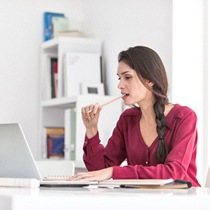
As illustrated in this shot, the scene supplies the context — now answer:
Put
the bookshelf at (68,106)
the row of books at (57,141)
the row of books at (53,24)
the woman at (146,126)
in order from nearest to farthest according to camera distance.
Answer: the woman at (146,126), the bookshelf at (68,106), the row of books at (57,141), the row of books at (53,24)

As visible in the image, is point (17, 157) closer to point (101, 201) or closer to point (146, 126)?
point (101, 201)

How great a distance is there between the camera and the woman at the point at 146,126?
221 cm

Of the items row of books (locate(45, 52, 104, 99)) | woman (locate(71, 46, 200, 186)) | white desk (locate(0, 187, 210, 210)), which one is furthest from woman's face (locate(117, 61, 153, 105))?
row of books (locate(45, 52, 104, 99))

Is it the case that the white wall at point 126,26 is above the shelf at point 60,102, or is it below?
above

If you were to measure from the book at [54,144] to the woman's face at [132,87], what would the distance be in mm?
1884

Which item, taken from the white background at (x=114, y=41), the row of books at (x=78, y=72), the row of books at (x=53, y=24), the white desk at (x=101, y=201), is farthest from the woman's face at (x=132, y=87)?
the row of books at (x=53, y=24)

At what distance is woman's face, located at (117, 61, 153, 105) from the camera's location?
2.36 m

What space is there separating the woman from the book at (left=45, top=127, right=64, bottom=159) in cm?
168

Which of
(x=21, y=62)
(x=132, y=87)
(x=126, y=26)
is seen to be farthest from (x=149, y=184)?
(x=21, y=62)

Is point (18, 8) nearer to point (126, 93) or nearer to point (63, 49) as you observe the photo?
point (63, 49)

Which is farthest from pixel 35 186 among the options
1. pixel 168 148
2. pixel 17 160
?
pixel 168 148

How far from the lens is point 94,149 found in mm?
2469

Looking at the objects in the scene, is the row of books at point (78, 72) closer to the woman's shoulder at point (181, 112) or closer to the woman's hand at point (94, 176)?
the woman's shoulder at point (181, 112)

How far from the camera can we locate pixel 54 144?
4191 millimetres
